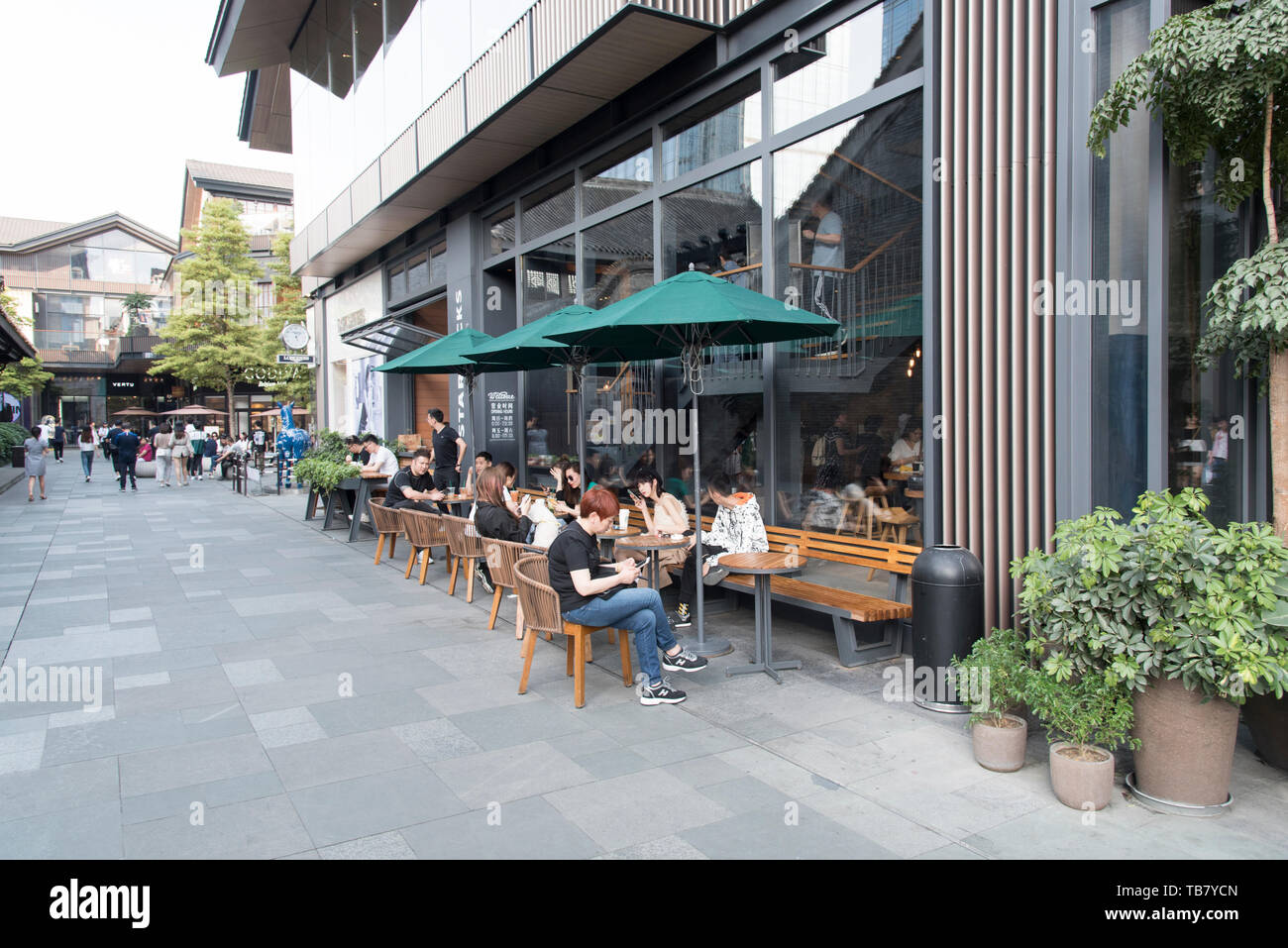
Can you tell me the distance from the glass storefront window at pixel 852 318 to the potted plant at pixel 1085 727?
2429mm

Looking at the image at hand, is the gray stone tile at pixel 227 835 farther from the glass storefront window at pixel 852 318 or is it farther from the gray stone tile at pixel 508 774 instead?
the glass storefront window at pixel 852 318

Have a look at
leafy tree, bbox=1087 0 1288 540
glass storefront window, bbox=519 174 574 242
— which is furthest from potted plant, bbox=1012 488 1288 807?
glass storefront window, bbox=519 174 574 242

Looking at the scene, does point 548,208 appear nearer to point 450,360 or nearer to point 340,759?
point 450,360

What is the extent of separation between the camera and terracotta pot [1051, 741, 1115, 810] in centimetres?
386

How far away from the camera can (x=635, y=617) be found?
5586mm

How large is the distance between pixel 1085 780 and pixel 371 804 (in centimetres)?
320

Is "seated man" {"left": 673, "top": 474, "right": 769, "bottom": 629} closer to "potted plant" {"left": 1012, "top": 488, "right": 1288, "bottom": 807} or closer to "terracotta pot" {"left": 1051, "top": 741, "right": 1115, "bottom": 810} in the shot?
"potted plant" {"left": 1012, "top": 488, "right": 1288, "bottom": 807}

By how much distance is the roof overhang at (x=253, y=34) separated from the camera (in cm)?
1903

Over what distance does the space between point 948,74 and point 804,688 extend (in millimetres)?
4185

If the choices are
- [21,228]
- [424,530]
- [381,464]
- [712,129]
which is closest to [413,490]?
[424,530]

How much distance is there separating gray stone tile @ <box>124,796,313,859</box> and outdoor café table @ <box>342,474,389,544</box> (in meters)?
9.40

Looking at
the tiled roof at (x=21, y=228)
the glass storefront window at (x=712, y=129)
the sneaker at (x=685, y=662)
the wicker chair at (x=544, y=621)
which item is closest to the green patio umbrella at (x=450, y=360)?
the glass storefront window at (x=712, y=129)
